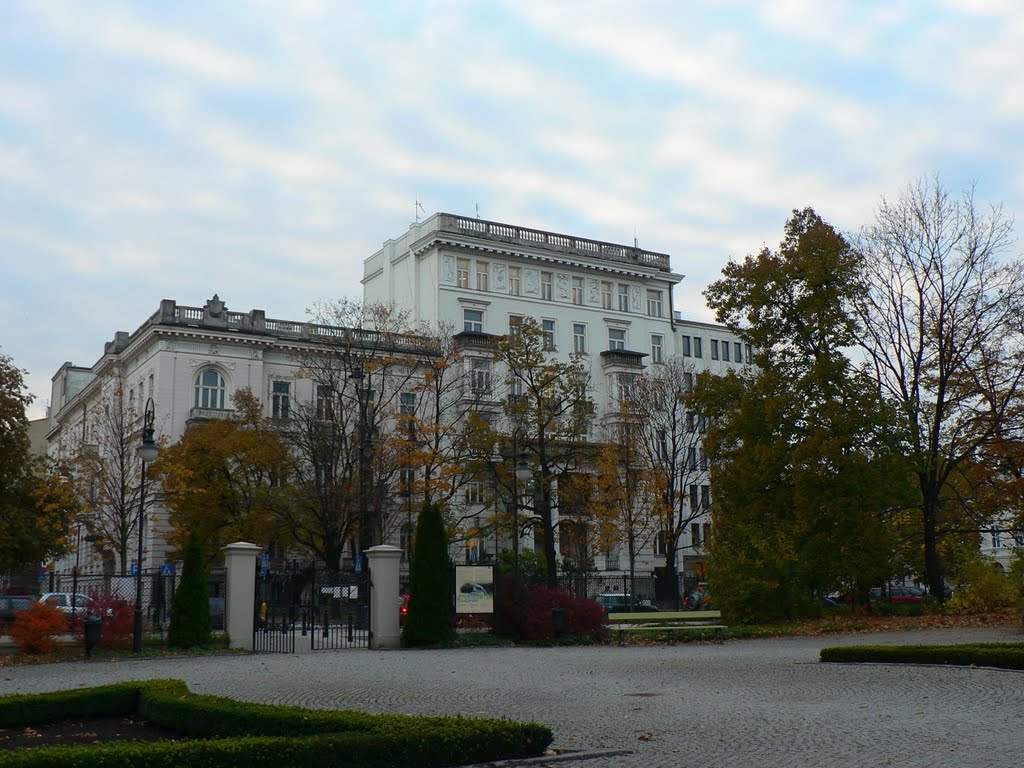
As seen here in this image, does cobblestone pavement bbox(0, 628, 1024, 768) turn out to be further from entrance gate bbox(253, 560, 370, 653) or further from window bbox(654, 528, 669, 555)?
window bbox(654, 528, 669, 555)

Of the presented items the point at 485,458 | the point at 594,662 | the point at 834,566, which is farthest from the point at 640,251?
the point at 594,662

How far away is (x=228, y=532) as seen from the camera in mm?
52312

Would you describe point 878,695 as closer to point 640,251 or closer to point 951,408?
point 951,408

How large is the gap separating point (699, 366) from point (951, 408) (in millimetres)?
42135

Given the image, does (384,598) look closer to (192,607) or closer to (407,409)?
(192,607)

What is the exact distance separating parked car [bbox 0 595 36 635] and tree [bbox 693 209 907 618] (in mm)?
20394

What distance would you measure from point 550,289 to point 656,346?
9.50m

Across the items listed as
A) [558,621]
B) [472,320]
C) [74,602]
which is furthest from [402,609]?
[472,320]

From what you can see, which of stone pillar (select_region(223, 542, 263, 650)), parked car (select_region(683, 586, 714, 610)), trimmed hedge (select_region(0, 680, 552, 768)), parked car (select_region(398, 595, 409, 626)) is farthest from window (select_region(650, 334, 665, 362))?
trimmed hedge (select_region(0, 680, 552, 768))

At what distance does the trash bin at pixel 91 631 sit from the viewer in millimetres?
25969

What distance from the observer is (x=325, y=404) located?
52250mm

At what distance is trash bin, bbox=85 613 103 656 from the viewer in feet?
85.2

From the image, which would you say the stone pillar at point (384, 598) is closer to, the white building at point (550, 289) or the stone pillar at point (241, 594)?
the stone pillar at point (241, 594)

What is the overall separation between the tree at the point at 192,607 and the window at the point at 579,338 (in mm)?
47327
